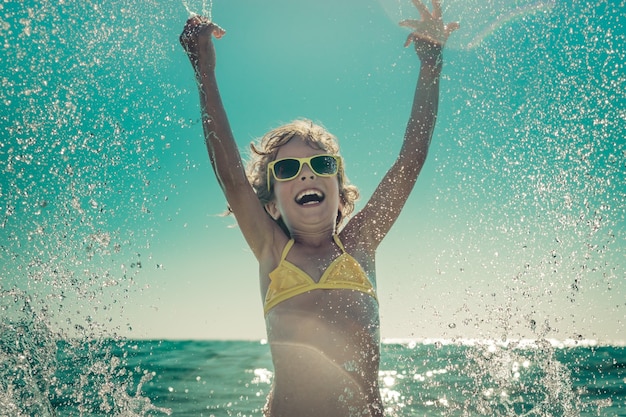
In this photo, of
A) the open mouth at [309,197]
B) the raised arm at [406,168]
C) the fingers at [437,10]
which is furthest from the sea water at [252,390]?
the fingers at [437,10]

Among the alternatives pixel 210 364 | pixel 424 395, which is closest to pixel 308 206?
pixel 424 395

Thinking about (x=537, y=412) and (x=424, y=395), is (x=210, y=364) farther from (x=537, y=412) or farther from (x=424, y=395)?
(x=537, y=412)

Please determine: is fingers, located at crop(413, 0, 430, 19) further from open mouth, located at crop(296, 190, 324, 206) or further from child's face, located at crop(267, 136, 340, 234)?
open mouth, located at crop(296, 190, 324, 206)

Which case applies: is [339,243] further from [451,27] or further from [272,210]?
[451,27]

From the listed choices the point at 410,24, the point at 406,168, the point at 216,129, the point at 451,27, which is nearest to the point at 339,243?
the point at 406,168

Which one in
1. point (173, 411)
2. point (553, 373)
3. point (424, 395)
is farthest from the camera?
point (553, 373)

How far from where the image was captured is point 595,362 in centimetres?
2050

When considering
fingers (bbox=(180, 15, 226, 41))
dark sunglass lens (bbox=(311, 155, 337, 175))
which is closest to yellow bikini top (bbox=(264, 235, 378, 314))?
dark sunglass lens (bbox=(311, 155, 337, 175))

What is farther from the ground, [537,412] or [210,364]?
[210,364]

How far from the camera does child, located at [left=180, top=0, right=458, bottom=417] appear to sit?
3.60 metres

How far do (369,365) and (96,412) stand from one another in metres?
7.07

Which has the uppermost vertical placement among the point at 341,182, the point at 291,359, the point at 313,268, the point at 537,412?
the point at 341,182

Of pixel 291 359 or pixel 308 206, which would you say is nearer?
pixel 291 359

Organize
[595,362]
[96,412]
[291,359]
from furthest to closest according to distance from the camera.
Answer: [595,362] → [96,412] → [291,359]
